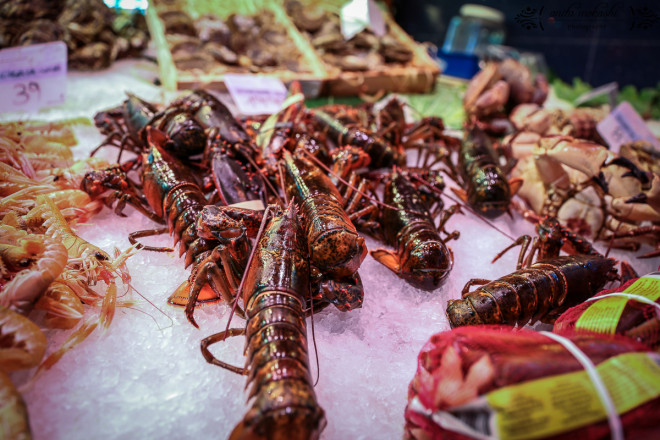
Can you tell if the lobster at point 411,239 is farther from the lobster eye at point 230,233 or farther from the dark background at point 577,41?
the dark background at point 577,41

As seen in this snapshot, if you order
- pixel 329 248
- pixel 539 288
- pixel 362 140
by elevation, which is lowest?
pixel 539 288

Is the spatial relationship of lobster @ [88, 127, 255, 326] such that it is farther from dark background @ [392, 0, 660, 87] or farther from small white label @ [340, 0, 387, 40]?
small white label @ [340, 0, 387, 40]

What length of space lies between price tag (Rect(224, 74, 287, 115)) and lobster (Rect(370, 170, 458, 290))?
1343mm

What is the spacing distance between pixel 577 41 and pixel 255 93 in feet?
13.7

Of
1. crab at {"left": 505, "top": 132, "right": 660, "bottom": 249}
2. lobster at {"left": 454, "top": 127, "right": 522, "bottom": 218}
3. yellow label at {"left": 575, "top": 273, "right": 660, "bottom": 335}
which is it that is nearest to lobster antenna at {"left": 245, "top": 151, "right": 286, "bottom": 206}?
lobster at {"left": 454, "top": 127, "right": 522, "bottom": 218}

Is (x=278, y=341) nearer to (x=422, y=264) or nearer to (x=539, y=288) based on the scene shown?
(x=422, y=264)

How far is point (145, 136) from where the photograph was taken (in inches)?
112

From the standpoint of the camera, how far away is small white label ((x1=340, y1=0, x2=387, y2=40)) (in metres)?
4.76

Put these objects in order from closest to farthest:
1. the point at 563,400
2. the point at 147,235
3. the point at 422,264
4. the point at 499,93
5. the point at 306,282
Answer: the point at 563,400 → the point at 306,282 → the point at 422,264 → the point at 147,235 → the point at 499,93

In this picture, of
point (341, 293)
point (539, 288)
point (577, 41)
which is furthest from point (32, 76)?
point (577, 41)

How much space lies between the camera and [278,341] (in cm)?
161

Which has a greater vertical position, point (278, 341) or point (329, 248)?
point (329, 248)

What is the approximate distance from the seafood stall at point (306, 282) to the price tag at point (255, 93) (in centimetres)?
16

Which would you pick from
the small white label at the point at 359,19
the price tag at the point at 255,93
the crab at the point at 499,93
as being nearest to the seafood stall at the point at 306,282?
the price tag at the point at 255,93
